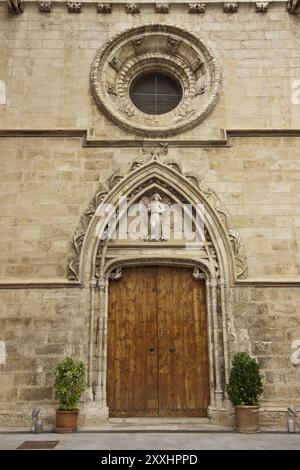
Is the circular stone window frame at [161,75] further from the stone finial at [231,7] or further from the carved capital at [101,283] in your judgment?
the carved capital at [101,283]

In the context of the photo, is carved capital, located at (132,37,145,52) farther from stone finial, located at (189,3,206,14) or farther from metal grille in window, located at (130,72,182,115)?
stone finial, located at (189,3,206,14)

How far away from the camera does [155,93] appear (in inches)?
386

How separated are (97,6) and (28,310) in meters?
6.74

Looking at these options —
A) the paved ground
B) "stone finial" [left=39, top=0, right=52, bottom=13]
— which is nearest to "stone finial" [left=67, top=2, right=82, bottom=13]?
"stone finial" [left=39, top=0, right=52, bottom=13]

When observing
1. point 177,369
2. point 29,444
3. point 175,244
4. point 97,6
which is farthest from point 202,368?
point 97,6

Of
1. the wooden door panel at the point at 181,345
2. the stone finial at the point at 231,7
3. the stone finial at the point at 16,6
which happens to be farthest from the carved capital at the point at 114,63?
the wooden door panel at the point at 181,345

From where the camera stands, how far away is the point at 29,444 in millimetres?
6160

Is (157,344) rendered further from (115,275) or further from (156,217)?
(156,217)

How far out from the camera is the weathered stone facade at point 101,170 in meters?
7.89

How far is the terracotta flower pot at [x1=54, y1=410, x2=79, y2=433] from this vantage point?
710 cm

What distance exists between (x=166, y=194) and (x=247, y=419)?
436 cm

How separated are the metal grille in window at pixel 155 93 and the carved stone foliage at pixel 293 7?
2951 mm

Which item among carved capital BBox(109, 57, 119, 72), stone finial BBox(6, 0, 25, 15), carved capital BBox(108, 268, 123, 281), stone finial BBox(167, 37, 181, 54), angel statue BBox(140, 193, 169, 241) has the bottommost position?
carved capital BBox(108, 268, 123, 281)

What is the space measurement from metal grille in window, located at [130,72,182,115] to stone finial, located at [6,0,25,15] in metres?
2.95
